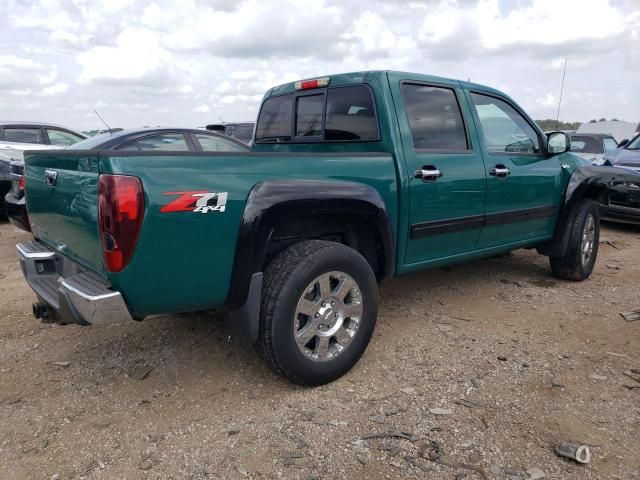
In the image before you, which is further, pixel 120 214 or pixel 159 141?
pixel 159 141

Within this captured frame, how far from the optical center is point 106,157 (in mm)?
2129

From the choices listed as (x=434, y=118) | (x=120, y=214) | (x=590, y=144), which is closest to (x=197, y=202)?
(x=120, y=214)

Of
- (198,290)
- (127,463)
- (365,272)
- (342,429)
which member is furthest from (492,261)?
(127,463)

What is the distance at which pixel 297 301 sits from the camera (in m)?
2.65

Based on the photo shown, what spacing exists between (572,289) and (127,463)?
405cm

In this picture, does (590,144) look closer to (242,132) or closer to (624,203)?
(624,203)

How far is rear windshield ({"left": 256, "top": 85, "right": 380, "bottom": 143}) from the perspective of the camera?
338 cm

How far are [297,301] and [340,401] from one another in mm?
599

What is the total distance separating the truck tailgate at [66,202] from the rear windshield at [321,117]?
1.78 meters

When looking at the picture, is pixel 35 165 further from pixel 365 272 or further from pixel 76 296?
pixel 365 272

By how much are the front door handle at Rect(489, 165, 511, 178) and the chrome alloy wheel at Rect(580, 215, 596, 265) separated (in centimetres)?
138

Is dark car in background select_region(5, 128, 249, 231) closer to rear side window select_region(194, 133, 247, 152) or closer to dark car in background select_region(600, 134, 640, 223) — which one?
rear side window select_region(194, 133, 247, 152)

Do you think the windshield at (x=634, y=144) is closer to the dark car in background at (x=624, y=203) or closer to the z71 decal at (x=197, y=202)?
the dark car in background at (x=624, y=203)

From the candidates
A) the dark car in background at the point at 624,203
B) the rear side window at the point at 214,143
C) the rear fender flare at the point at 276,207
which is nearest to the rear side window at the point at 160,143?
the rear side window at the point at 214,143
